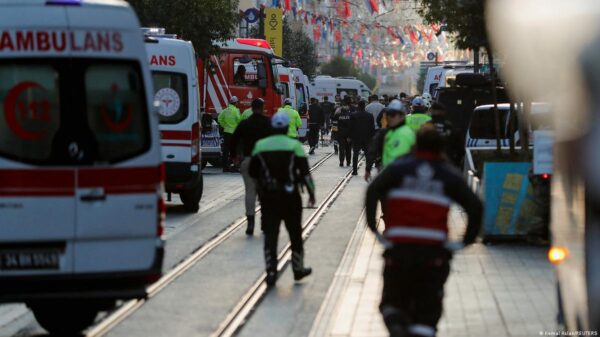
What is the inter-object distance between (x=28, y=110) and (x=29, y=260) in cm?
108

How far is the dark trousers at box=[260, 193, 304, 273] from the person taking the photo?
13484 millimetres

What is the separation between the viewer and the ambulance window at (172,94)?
850 inches

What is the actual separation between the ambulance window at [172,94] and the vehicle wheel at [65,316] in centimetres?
1015

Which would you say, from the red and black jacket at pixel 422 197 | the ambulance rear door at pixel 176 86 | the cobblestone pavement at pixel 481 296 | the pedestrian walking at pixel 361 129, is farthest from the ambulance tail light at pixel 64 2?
the pedestrian walking at pixel 361 129

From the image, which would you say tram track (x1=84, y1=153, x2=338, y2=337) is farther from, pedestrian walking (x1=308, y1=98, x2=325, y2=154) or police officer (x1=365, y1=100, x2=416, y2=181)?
pedestrian walking (x1=308, y1=98, x2=325, y2=154)

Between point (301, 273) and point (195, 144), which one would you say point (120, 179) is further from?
point (195, 144)

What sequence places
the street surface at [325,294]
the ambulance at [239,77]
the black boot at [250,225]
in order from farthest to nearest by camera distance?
the ambulance at [239,77] < the black boot at [250,225] < the street surface at [325,294]

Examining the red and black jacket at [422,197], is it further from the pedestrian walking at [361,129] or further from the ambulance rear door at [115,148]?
the pedestrian walking at [361,129]

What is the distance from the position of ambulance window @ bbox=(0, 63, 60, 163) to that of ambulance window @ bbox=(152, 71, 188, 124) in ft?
36.7

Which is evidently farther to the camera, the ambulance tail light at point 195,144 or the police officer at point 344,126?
the police officer at point 344,126

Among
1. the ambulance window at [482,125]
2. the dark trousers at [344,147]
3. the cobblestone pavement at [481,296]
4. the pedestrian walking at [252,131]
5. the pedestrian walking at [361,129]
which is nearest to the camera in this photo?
the cobblestone pavement at [481,296]

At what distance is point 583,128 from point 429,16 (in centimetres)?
1956

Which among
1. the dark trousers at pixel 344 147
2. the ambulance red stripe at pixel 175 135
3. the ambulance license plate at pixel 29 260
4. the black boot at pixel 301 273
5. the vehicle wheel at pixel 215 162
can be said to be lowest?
the vehicle wheel at pixel 215 162

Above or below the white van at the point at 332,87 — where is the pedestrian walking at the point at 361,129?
above
